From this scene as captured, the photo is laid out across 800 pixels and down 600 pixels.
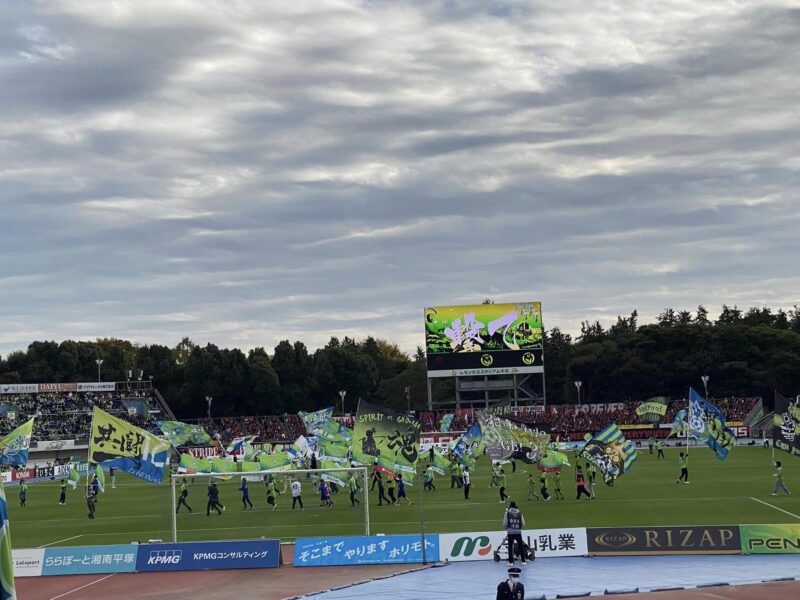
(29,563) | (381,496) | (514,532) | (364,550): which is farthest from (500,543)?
(381,496)

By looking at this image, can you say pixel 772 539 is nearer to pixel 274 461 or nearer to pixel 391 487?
pixel 391 487

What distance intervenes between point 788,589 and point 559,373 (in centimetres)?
12314

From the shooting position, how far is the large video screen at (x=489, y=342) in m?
111

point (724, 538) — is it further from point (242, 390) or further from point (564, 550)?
point (242, 390)

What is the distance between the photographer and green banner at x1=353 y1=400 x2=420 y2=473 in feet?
133

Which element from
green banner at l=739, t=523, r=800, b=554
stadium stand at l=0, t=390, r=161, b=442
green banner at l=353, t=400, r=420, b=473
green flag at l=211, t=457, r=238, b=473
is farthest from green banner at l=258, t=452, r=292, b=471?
stadium stand at l=0, t=390, r=161, b=442

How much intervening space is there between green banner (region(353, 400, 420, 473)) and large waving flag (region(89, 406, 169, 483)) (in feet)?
29.8

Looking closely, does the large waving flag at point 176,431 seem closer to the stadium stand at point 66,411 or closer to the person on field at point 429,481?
the person on field at point 429,481

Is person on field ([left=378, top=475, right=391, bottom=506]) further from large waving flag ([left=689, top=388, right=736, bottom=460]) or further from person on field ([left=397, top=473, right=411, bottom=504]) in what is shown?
large waving flag ([left=689, top=388, right=736, bottom=460])

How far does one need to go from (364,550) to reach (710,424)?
91.8 feet

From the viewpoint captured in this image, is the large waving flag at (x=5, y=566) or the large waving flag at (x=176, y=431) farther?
the large waving flag at (x=176, y=431)

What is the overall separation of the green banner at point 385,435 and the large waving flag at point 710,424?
1922 centimetres

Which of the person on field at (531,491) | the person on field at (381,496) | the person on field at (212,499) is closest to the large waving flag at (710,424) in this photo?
the person on field at (531,491)

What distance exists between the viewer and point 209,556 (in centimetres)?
3159
